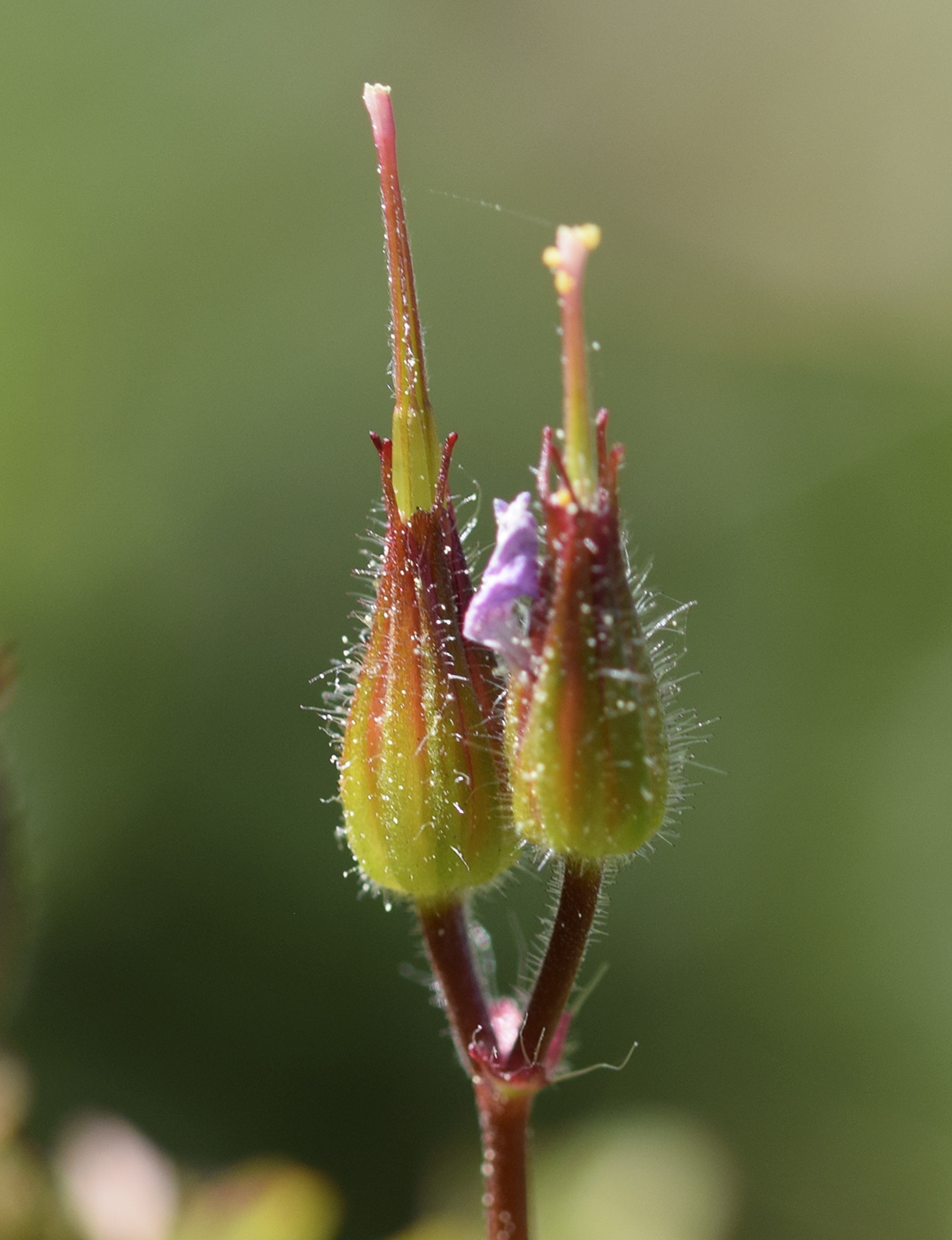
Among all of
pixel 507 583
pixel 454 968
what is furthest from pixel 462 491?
pixel 507 583

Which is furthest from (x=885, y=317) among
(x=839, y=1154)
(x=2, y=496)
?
(x=2, y=496)

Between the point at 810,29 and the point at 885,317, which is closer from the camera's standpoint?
the point at 885,317

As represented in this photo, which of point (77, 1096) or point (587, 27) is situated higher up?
point (587, 27)

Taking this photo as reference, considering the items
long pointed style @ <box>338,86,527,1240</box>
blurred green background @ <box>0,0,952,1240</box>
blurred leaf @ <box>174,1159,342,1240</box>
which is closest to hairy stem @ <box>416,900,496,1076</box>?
long pointed style @ <box>338,86,527,1240</box>

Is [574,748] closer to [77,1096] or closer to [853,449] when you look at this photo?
[77,1096]

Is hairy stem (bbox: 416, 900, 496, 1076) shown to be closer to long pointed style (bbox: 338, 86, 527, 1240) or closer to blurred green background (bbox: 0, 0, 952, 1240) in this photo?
long pointed style (bbox: 338, 86, 527, 1240)
